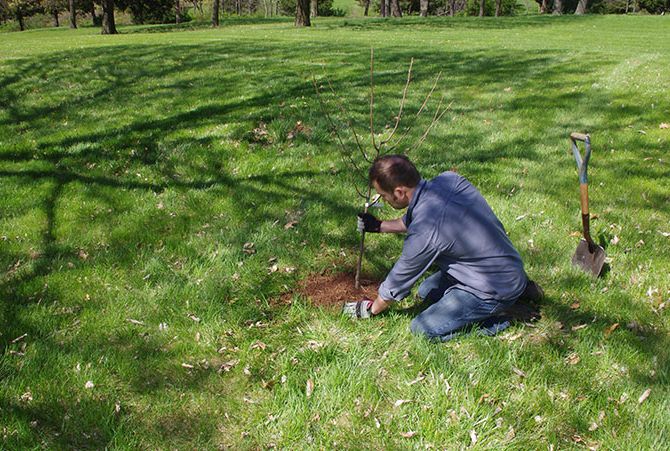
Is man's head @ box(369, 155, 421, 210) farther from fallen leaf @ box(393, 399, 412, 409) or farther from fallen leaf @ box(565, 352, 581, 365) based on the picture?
fallen leaf @ box(565, 352, 581, 365)

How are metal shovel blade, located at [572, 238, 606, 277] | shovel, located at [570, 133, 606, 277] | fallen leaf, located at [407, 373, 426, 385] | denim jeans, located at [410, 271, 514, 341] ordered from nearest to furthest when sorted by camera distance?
fallen leaf, located at [407, 373, 426, 385]
denim jeans, located at [410, 271, 514, 341]
shovel, located at [570, 133, 606, 277]
metal shovel blade, located at [572, 238, 606, 277]

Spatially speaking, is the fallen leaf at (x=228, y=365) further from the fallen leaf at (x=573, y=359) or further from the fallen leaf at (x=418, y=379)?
the fallen leaf at (x=573, y=359)

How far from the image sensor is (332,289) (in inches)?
167

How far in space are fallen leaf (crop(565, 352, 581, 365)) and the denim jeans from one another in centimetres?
45

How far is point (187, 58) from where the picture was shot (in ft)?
43.0

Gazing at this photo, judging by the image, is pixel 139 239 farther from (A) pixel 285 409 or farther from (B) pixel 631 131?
(B) pixel 631 131

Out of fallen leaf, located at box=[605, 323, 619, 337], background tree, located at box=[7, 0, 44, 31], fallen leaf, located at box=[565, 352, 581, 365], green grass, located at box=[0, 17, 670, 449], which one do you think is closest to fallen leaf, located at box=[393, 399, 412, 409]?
green grass, located at box=[0, 17, 670, 449]

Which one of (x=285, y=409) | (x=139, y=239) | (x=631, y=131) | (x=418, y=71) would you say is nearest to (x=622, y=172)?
(x=631, y=131)

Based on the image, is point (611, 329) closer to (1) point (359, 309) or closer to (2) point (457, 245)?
(2) point (457, 245)

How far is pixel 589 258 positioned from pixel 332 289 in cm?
217

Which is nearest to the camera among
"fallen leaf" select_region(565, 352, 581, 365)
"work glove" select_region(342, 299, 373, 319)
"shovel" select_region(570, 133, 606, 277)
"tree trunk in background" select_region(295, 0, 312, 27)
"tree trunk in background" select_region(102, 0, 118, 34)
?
"fallen leaf" select_region(565, 352, 581, 365)

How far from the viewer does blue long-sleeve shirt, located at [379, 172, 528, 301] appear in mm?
3270

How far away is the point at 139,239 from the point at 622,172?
18.6ft

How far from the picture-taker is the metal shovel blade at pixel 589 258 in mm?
4160
